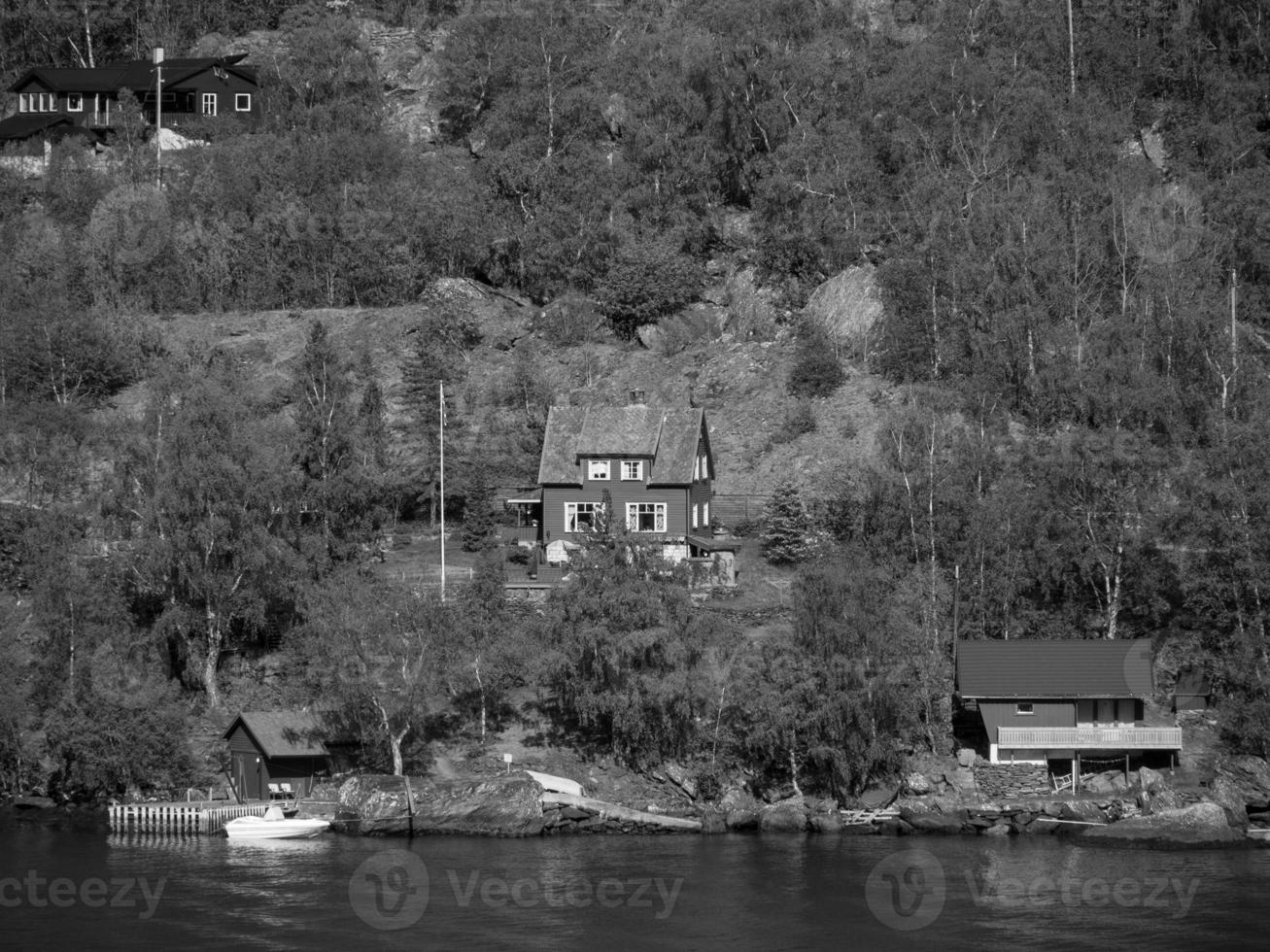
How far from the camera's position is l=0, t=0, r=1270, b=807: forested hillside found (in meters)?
62.2

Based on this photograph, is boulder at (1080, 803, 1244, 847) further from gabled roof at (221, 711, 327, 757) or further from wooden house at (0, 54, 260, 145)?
wooden house at (0, 54, 260, 145)

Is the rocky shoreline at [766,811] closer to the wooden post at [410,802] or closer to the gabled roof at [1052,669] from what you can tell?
the wooden post at [410,802]

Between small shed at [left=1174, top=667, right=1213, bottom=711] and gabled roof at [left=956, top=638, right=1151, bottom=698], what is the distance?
319 cm

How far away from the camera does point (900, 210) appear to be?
99.5 meters

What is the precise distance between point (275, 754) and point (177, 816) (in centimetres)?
401

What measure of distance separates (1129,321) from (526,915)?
52451 mm

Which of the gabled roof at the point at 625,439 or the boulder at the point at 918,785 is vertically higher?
the gabled roof at the point at 625,439

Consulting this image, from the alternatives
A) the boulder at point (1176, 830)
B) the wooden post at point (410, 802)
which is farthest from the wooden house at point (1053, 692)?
the wooden post at point (410, 802)

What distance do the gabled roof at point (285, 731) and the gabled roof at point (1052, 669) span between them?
24266 millimetres

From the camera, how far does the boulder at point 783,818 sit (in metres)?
58.3

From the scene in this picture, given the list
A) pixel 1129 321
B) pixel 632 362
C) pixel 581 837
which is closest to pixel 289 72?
pixel 632 362

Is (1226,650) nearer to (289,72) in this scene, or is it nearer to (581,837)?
(581,837)

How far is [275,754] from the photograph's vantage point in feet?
199

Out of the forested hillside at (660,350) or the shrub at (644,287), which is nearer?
the forested hillside at (660,350)
